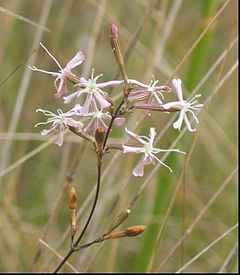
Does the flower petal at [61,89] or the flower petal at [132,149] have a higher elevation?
the flower petal at [61,89]

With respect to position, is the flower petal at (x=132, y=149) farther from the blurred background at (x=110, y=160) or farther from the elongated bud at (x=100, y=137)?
the blurred background at (x=110, y=160)

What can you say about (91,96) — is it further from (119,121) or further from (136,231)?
(136,231)

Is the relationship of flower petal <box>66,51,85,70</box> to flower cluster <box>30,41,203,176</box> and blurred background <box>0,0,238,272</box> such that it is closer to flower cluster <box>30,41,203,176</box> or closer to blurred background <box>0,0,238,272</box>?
flower cluster <box>30,41,203,176</box>

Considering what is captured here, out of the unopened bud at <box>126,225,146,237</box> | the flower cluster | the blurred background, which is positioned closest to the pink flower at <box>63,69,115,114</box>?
the flower cluster

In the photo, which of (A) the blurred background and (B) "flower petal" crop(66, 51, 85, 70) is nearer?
(B) "flower petal" crop(66, 51, 85, 70)

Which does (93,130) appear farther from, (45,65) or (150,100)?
(45,65)

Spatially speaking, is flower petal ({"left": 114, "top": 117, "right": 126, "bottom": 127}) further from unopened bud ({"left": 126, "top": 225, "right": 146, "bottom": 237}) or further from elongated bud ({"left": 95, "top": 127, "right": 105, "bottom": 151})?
unopened bud ({"left": 126, "top": 225, "right": 146, "bottom": 237})

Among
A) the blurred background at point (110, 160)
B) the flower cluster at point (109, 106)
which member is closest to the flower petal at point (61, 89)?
the flower cluster at point (109, 106)

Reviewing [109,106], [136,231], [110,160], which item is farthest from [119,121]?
[110,160]

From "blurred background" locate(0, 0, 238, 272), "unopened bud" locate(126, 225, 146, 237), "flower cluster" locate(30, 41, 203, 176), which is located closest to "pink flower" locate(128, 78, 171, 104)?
"flower cluster" locate(30, 41, 203, 176)

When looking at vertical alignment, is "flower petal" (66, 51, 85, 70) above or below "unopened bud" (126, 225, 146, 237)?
above
